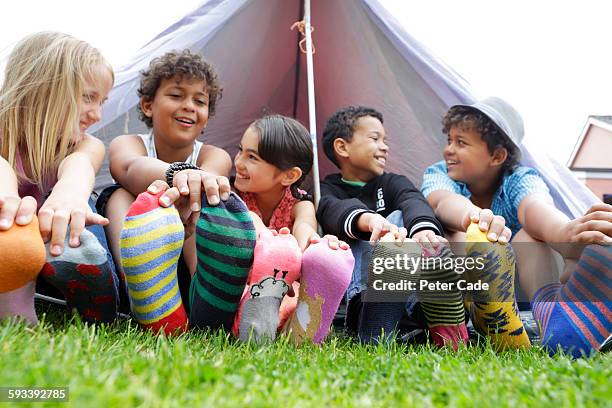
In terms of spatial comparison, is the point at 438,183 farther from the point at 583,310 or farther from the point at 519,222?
the point at 583,310

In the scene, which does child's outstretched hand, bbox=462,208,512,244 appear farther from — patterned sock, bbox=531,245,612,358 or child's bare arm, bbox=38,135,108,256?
child's bare arm, bbox=38,135,108,256

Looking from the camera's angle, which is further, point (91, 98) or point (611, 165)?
point (611, 165)

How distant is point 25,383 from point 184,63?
3.73ft

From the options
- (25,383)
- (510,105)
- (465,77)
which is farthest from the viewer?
(465,77)

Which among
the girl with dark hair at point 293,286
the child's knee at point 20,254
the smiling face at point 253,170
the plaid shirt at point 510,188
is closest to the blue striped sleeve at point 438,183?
the plaid shirt at point 510,188

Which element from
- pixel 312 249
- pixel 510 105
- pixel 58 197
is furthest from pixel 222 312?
pixel 510 105

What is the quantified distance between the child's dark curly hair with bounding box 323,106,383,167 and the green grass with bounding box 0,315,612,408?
3.37ft

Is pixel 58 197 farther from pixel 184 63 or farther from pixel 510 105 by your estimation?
pixel 510 105

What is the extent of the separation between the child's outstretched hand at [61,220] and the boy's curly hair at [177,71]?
70 cm

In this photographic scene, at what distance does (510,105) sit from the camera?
1.59 metres

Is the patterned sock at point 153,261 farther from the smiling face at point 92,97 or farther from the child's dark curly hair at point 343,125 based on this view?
the child's dark curly hair at point 343,125

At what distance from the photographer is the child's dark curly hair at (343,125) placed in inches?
68.4

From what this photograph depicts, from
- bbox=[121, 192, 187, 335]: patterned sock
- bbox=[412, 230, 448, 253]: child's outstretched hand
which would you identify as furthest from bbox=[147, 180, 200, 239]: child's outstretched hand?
bbox=[412, 230, 448, 253]: child's outstretched hand

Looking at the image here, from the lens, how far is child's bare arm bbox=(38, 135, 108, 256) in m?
0.81
